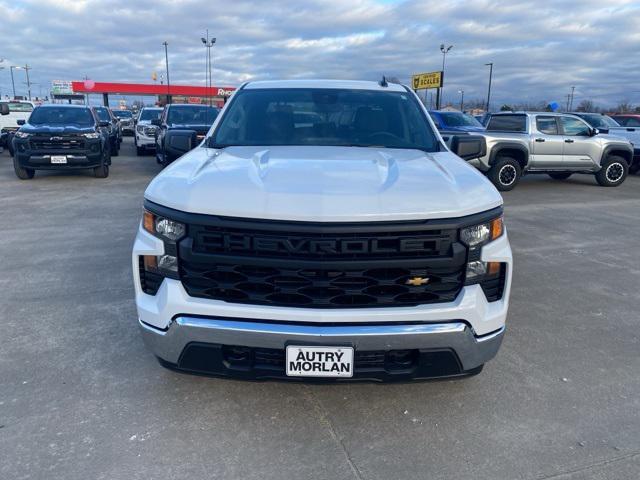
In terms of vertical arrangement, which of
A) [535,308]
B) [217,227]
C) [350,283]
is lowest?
[535,308]

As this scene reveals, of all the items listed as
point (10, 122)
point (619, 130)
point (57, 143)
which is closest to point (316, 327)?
point (57, 143)

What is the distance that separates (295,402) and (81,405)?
4.13 ft

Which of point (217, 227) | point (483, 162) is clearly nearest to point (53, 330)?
point (217, 227)

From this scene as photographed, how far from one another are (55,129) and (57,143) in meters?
0.32

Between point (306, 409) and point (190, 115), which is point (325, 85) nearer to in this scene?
point (306, 409)

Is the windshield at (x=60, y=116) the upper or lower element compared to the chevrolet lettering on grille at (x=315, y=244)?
upper

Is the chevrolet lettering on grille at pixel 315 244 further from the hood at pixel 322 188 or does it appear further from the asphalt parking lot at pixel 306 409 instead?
the asphalt parking lot at pixel 306 409

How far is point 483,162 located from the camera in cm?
1186

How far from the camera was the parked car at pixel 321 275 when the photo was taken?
2482mm

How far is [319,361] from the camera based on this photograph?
251cm

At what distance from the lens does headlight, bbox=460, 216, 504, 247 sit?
2602 millimetres

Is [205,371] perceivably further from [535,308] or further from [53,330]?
[535,308]

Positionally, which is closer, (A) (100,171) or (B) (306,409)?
(B) (306,409)

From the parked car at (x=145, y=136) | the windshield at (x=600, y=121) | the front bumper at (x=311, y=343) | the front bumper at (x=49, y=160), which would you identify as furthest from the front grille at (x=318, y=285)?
the windshield at (x=600, y=121)
